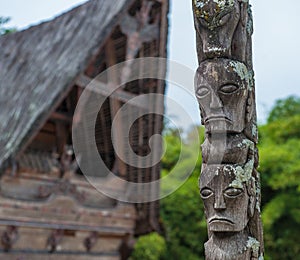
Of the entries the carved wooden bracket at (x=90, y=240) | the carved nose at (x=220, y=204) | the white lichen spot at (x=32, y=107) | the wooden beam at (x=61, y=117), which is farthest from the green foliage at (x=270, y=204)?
the carved nose at (x=220, y=204)

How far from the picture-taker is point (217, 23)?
3.01 m

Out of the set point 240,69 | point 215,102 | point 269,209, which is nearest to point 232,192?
point 215,102

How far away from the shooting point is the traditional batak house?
7.67m

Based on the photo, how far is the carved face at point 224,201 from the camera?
288 centimetres

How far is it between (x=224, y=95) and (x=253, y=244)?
789 millimetres

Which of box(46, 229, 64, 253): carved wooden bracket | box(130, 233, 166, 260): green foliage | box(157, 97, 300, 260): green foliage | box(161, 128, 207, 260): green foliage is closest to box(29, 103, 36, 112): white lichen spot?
box(46, 229, 64, 253): carved wooden bracket

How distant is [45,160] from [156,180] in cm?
192

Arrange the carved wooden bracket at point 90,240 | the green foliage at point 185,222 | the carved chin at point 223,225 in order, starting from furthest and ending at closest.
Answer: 1. the green foliage at point 185,222
2. the carved wooden bracket at point 90,240
3. the carved chin at point 223,225

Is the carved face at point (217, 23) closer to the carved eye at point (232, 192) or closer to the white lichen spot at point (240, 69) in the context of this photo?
Result: the white lichen spot at point (240, 69)

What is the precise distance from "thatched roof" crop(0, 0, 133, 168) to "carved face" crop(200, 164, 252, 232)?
4447 millimetres

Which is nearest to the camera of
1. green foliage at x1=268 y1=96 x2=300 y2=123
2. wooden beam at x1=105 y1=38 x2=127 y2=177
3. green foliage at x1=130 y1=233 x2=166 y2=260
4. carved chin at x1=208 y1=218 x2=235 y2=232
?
carved chin at x1=208 y1=218 x2=235 y2=232

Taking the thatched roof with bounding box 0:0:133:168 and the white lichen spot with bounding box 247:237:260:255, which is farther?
the thatched roof with bounding box 0:0:133:168

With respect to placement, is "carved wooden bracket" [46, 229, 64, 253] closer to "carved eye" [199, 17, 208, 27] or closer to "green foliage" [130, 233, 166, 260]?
"green foliage" [130, 233, 166, 260]

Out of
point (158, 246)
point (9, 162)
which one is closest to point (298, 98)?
point (158, 246)
